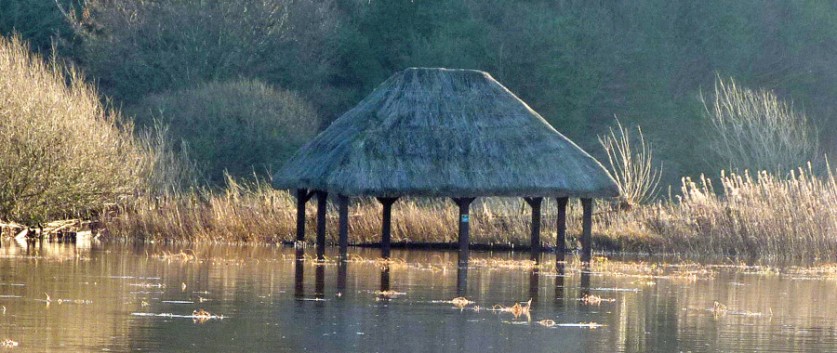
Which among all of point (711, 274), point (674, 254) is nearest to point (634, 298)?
point (711, 274)

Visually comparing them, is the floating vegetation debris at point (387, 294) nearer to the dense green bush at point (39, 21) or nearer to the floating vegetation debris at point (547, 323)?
the floating vegetation debris at point (547, 323)

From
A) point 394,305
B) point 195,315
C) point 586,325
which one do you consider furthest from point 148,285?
point 586,325

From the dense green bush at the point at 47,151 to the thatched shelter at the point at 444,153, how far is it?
524cm

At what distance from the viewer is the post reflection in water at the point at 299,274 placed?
20422mm

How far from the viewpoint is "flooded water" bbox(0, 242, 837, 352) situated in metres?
15.4

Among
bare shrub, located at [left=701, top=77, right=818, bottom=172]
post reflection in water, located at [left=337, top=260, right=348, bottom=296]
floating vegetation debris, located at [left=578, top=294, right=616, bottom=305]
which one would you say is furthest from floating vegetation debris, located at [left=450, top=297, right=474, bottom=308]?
bare shrub, located at [left=701, top=77, right=818, bottom=172]

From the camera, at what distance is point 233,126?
151 ft

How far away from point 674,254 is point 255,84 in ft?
61.4

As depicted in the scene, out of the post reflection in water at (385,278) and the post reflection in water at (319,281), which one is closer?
the post reflection in water at (319,281)

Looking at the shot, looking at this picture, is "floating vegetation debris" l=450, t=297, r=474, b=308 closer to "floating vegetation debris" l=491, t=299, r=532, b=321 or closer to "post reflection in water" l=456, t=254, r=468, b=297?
"floating vegetation debris" l=491, t=299, r=532, b=321

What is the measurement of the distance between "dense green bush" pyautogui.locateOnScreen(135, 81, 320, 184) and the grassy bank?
10.0 metres

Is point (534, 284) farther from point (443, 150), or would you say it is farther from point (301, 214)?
point (301, 214)

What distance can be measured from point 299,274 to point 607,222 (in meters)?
11.8

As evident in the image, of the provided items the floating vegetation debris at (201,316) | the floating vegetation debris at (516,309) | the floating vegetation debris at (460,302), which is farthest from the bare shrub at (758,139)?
the floating vegetation debris at (201,316)
